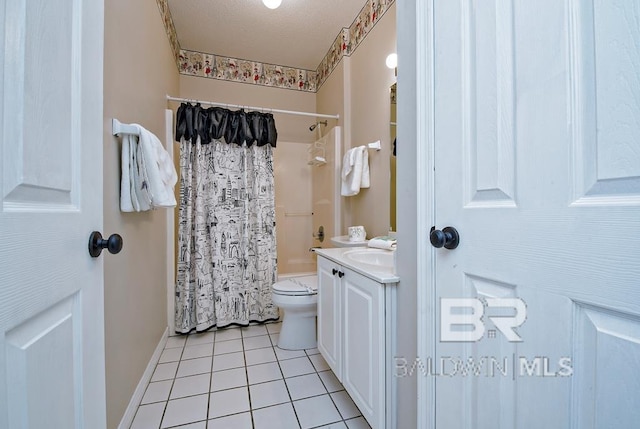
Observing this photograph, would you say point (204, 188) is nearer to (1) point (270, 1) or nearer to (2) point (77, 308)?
(1) point (270, 1)

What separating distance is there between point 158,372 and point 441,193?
1977 mm

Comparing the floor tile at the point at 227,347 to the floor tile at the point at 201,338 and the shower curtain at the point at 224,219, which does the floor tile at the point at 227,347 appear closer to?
the floor tile at the point at 201,338

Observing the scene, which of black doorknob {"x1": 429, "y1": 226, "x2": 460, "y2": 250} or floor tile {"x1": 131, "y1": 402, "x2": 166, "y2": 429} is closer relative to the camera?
black doorknob {"x1": 429, "y1": 226, "x2": 460, "y2": 250}

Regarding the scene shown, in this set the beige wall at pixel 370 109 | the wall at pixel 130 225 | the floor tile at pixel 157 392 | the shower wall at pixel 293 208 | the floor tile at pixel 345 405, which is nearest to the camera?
the wall at pixel 130 225

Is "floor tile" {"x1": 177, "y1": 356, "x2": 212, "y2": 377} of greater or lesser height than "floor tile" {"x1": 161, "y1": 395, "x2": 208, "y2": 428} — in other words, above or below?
below

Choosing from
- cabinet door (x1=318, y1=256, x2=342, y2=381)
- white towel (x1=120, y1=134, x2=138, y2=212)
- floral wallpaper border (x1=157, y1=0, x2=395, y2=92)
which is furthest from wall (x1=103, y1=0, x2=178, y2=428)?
cabinet door (x1=318, y1=256, x2=342, y2=381)

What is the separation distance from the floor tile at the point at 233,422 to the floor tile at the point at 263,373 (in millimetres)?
273

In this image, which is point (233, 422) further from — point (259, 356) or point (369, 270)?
point (369, 270)

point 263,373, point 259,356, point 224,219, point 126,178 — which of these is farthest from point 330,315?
point 224,219

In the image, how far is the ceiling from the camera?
2.20m

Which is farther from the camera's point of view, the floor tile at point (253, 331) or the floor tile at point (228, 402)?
the floor tile at point (253, 331)

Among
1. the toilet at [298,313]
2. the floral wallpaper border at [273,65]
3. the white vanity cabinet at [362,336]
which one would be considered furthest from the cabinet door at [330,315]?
the floral wallpaper border at [273,65]

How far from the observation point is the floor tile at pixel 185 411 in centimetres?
128

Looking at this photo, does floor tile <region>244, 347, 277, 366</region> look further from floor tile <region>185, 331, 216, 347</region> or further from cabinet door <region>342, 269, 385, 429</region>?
cabinet door <region>342, 269, 385, 429</region>
